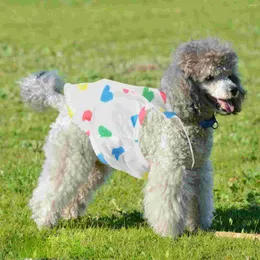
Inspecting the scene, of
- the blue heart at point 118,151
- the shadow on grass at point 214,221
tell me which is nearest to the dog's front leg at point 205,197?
the shadow on grass at point 214,221

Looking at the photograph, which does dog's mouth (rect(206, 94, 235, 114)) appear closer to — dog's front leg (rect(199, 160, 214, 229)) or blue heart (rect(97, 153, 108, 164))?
dog's front leg (rect(199, 160, 214, 229))

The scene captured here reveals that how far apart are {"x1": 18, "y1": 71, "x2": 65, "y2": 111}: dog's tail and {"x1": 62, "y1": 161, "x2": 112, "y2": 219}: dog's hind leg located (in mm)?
741

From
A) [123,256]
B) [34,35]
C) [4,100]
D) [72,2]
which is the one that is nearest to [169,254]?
[123,256]

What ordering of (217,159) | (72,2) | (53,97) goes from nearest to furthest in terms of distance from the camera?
(53,97) → (217,159) → (72,2)

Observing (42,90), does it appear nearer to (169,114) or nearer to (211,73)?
(169,114)

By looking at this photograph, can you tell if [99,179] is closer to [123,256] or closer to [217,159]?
[123,256]

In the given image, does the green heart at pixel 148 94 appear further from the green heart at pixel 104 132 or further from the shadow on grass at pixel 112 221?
the shadow on grass at pixel 112 221

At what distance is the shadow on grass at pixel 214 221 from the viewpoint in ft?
24.7

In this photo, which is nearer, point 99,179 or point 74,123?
point 74,123

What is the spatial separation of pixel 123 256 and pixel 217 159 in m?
4.16

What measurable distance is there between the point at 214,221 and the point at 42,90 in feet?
6.92

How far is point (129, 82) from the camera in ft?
54.1

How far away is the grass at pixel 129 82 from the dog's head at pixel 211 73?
1184 millimetres

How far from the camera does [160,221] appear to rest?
23.1 feet
